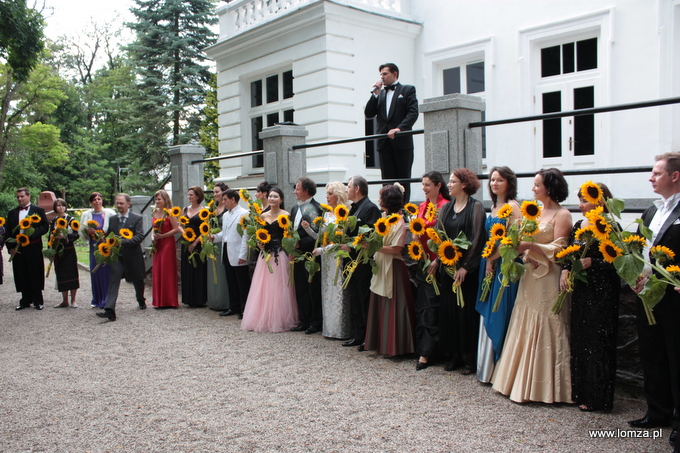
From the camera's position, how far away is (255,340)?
7934 millimetres

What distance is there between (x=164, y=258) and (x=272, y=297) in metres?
3.04

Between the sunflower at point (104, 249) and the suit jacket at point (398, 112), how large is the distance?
4601 mm

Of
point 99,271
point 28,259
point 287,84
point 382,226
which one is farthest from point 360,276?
point 287,84

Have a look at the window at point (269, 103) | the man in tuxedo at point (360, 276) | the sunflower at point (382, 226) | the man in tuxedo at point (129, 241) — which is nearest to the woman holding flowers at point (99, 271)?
the man in tuxedo at point (129, 241)

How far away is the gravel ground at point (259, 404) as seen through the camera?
4535mm

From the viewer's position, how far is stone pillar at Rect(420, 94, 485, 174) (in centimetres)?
728

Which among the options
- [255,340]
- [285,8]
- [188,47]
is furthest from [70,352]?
[188,47]

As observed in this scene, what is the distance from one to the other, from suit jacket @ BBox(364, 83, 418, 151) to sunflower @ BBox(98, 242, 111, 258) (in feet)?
15.1

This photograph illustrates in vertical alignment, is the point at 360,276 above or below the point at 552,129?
below

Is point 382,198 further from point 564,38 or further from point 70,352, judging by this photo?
point 564,38

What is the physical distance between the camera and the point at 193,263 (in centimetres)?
1023

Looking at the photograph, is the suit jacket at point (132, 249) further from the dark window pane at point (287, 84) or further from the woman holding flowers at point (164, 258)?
the dark window pane at point (287, 84)

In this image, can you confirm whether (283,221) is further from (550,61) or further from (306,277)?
(550,61)

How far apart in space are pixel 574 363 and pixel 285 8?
488 inches
